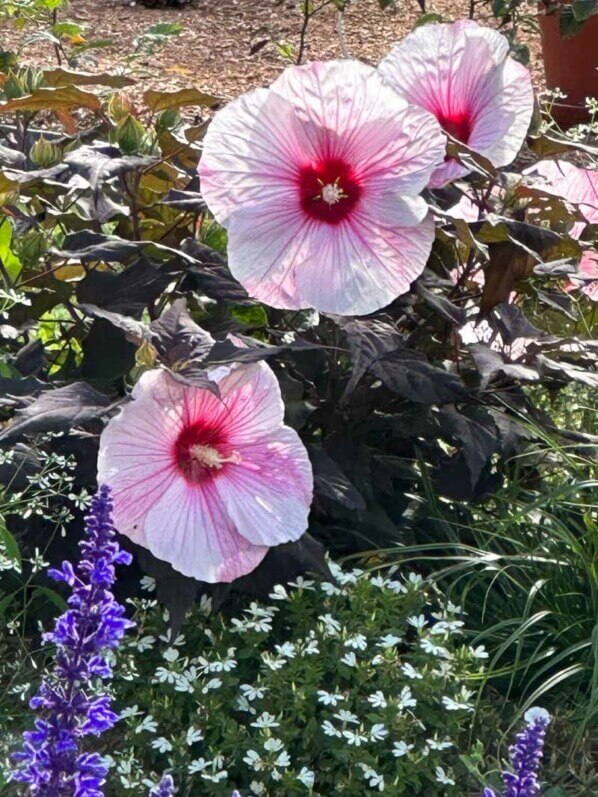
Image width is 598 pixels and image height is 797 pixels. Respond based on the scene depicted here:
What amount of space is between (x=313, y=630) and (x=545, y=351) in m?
0.61

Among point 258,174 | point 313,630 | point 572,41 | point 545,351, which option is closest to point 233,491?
point 313,630

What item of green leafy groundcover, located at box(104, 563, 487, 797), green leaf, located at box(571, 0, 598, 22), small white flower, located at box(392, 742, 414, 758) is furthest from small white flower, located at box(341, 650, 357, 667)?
green leaf, located at box(571, 0, 598, 22)

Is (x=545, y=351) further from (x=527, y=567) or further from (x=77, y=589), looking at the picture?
(x=77, y=589)

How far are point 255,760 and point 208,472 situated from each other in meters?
0.41

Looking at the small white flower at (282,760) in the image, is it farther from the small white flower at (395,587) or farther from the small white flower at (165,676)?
the small white flower at (395,587)

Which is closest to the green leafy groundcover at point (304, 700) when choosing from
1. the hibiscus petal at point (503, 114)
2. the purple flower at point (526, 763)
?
the hibiscus petal at point (503, 114)

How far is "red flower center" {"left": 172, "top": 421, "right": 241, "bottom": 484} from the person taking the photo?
193cm

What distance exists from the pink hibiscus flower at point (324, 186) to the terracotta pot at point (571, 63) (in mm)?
3890

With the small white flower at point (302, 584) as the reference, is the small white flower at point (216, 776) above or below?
below

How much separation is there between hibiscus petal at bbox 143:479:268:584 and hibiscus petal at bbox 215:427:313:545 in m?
0.02

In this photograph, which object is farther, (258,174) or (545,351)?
(545,351)

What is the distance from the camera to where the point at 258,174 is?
197cm

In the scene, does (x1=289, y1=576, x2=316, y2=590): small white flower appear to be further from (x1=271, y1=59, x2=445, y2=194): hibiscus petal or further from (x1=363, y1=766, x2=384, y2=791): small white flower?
(x1=271, y1=59, x2=445, y2=194): hibiscus petal

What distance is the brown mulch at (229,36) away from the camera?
6.41 meters
